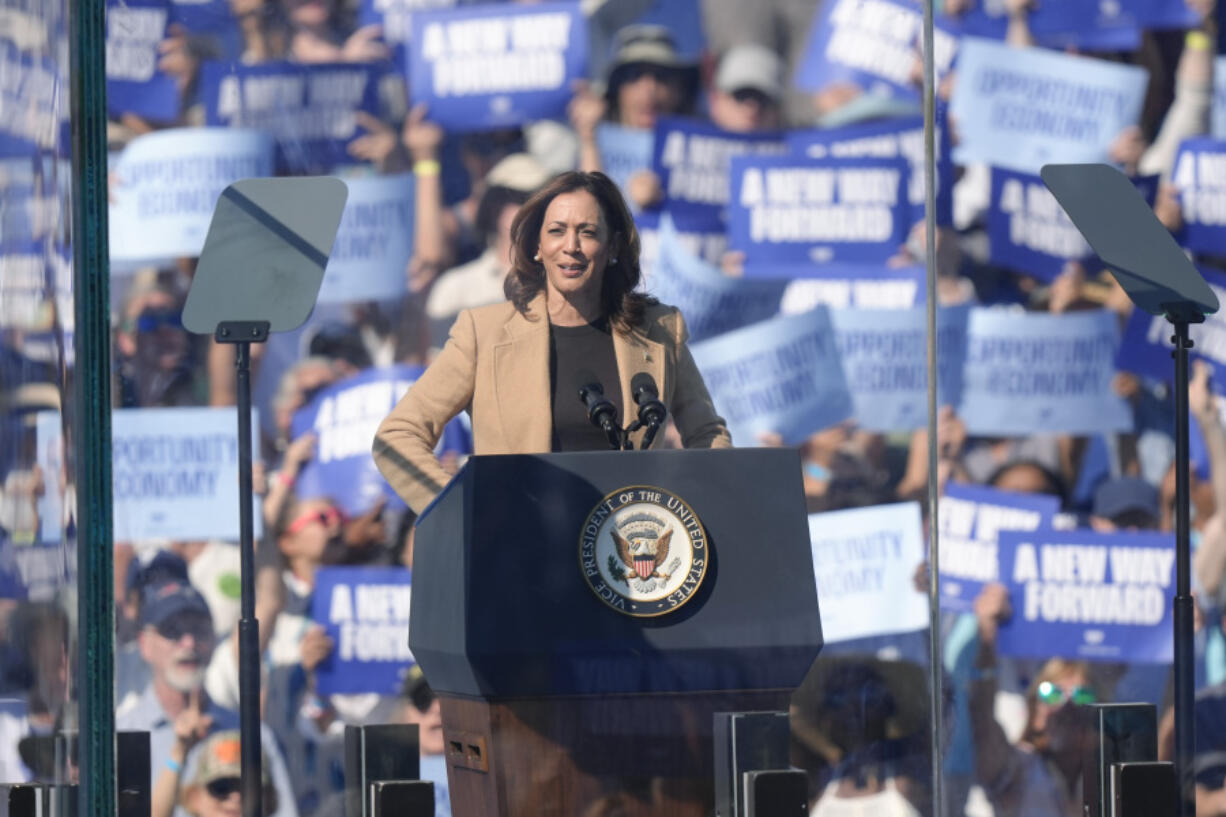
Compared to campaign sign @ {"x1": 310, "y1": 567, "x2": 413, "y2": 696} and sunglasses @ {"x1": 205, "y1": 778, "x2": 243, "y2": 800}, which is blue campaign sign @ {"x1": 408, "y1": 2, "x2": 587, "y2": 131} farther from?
sunglasses @ {"x1": 205, "y1": 778, "x2": 243, "y2": 800}

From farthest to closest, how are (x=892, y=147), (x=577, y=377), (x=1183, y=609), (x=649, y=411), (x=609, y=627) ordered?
1. (x=892, y=147)
2. (x=1183, y=609)
3. (x=577, y=377)
4. (x=649, y=411)
5. (x=609, y=627)

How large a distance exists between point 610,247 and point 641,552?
2.55 ft

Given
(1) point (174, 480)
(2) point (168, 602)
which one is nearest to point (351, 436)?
(1) point (174, 480)

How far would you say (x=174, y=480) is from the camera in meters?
3.96

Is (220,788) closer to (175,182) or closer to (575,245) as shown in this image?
(175,182)

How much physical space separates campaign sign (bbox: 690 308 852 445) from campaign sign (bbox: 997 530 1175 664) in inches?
23.1

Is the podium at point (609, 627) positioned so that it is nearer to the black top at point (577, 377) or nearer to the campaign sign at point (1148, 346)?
the black top at point (577, 377)

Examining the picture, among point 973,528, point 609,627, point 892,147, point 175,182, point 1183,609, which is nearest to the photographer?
point 609,627

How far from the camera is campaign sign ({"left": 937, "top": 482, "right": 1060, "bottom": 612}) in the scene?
408 cm

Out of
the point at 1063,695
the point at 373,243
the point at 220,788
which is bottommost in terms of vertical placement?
the point at 220,788

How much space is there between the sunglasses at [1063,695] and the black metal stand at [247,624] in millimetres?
2035

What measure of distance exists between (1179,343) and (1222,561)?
1.43m

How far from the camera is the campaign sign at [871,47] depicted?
13.8 ft

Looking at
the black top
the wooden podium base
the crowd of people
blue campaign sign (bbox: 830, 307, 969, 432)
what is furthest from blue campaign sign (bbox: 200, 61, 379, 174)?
the wooden podium base
